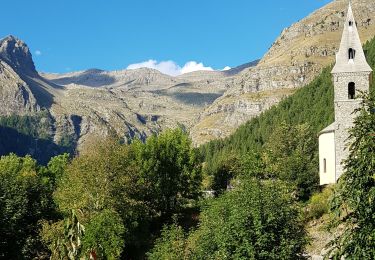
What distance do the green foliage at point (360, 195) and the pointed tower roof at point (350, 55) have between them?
37833 millimetres

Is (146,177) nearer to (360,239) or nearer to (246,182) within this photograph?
(246,182)

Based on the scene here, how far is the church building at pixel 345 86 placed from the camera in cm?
5453

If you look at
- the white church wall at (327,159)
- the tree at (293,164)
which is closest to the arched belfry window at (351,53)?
the white church wall at (327,159)

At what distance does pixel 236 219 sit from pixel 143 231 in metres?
30.5

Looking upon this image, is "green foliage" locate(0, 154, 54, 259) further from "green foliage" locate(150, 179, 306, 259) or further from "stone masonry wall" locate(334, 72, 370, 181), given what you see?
"stone masonry wall" locate(334, 72, 370, 181)

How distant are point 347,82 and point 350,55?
381 centimetres

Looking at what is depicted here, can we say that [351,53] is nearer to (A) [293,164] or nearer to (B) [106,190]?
(A) [293,164]

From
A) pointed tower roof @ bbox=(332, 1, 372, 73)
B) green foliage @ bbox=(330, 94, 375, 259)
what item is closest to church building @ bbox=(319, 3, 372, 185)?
pointed tower roof @ bbox=(332, 1, 372, 73)

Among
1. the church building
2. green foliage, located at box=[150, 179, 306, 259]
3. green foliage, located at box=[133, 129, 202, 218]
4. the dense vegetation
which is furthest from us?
green foliage, located at box=[133, 129, 202, 218]

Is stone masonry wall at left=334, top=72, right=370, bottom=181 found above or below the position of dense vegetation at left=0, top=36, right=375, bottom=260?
above

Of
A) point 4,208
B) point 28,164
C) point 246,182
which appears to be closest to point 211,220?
point 246,182

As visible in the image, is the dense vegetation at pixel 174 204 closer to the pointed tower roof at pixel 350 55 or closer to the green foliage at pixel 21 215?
the green foliage at pixel 21 215

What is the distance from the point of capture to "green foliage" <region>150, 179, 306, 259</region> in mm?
28000

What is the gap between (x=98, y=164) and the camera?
168 feet
